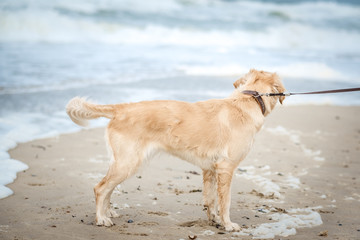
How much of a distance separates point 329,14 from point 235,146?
35861 mm

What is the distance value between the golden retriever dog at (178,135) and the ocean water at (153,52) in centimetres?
149

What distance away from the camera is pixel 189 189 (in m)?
5.15

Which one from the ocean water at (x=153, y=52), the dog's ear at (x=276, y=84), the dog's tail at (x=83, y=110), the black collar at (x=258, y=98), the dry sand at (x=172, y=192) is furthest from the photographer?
the ocean water at (x=153, y=52)

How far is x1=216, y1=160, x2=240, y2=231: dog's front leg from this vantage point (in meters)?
3.94

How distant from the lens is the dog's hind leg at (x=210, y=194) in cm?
422

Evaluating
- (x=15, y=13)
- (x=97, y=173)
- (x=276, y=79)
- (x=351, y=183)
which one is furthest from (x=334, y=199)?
(x=15, y=13)

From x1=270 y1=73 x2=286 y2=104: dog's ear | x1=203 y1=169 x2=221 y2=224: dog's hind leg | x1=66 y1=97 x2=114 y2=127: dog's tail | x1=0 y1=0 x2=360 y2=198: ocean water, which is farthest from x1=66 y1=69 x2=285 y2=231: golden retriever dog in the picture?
x1=0 y1=0 x2=360 y2=198: ocean water

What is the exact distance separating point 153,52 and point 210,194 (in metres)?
18.8

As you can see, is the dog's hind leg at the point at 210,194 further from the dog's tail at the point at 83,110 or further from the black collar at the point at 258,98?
the dog's tail at the point at 83,110

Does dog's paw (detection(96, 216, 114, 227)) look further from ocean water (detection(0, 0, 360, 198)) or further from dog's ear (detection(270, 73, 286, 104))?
dog's ear (detection(270, 73, 286, 104))

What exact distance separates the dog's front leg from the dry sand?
13 centimetres

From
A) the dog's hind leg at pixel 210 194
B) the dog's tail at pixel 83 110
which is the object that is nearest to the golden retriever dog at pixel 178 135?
the dog's tail at pixel 83 110

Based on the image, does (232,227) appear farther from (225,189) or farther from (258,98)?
(258,98)

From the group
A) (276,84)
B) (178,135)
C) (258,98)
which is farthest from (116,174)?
(276,84)
